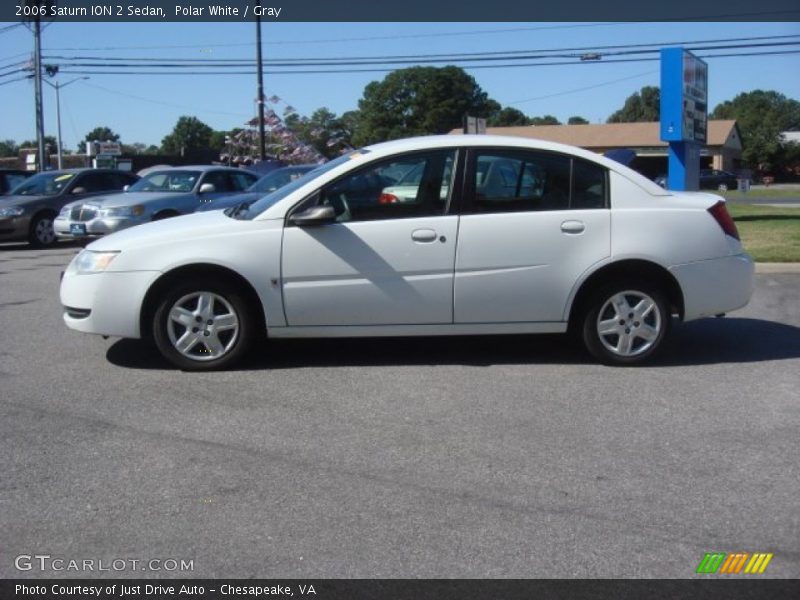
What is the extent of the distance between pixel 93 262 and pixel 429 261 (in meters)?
2.45

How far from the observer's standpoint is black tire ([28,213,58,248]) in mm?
17047

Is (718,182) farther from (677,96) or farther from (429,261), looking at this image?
(429,261)

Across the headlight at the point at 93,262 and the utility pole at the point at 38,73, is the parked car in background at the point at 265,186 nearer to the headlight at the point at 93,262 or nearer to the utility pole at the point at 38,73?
the headlight at the point at 93,262

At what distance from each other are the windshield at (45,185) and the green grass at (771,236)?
1262 cm

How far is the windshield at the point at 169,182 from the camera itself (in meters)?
15.5

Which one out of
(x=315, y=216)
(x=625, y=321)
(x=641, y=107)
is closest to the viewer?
(x=315, y=216)

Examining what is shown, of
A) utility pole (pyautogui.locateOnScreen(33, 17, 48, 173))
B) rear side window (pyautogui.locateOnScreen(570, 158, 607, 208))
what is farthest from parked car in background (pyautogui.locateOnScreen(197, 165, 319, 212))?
utility pole (pyautogui.locateOnScreen(33, 17, 48, 173))

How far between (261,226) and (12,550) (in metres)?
3.24

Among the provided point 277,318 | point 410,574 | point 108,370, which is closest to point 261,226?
point 277,318

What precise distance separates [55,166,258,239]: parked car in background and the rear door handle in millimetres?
8527

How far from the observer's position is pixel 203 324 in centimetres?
655

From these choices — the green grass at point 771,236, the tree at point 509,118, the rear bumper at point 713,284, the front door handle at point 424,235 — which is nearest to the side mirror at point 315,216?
the front door handle at point 424,235

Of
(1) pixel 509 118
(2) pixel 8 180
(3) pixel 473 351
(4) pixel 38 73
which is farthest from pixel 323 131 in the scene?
(3) pixel 473 351
